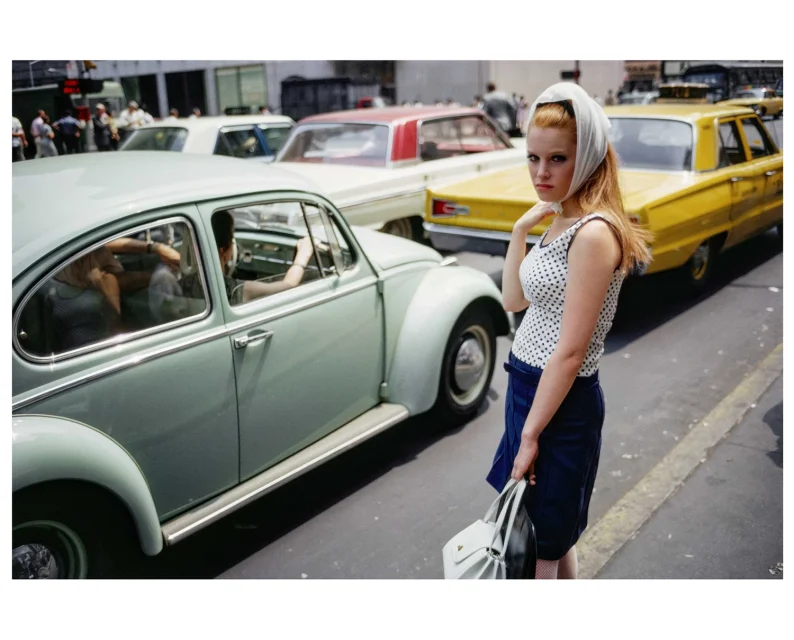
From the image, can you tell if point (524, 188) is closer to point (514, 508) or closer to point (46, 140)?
point (46, 140)

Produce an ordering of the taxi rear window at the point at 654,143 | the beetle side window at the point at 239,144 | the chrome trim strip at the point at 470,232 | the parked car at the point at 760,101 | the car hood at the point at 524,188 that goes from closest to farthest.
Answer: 1. the parked car at the point at 760,101
2. the car hood at the point at 524,188
3. the chrome trim strip at the point at 470,232
4. the taxi rear window at the point at 654,143
5. the beetle side window at the point at 239,144

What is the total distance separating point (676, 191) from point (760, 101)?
1161 millimetres

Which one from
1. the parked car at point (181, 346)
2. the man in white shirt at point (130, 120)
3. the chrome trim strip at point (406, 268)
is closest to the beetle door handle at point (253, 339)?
the parked car at point (181, 346)

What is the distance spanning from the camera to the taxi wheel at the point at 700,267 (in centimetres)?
636

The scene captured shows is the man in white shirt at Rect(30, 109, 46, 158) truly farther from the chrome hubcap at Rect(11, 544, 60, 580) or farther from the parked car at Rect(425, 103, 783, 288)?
the parked car at Rect(425, 103, 783, 288)

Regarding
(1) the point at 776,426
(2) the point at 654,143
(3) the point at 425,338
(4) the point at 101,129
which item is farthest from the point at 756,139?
(4) the point at 101,129

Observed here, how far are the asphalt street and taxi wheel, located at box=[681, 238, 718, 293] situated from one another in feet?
1.50

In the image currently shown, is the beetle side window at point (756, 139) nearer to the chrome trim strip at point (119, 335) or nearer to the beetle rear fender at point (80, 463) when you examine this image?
the chrome trim strip at point (119, 335)

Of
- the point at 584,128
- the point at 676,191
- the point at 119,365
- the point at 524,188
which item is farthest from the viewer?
the point at 524,188

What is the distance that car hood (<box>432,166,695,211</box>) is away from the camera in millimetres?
5383

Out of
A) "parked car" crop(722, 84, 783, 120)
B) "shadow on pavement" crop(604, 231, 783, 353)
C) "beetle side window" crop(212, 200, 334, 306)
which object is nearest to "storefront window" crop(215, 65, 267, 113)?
"beetle side window" crop(212, 200, 334, 306)

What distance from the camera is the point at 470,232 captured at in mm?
5852

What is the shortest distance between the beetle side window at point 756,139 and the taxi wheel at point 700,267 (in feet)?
3.53
